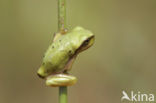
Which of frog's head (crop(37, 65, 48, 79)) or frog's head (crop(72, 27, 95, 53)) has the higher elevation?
frog's head (crop(72, 27, 95, 53))

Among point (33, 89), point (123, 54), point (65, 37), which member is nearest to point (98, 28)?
point (123, 54)

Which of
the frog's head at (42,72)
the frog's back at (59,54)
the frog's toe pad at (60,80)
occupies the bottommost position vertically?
the frog's toe pad at (60,80)

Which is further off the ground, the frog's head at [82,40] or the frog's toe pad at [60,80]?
the frog's head at [82,40]

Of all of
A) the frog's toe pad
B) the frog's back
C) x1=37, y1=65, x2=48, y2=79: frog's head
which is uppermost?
the frog's back

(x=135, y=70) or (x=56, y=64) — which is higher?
(x=135, y=70)

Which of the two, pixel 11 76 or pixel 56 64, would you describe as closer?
pixel 56 64

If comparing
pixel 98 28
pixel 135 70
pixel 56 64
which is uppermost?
pixel 98 28

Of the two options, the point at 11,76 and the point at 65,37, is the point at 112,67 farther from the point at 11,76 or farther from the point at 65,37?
the point at 65,37

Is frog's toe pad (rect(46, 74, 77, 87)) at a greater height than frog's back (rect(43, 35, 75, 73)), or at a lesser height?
lesser
